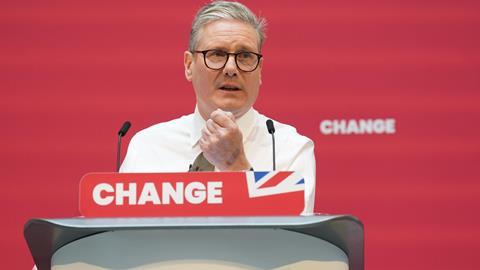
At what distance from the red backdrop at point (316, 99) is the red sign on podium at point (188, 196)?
1.49m

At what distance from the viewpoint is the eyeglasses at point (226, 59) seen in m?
2.13

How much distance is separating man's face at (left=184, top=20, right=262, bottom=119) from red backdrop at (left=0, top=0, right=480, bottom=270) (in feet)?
2.38

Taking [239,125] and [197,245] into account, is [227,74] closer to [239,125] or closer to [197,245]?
[239,125]

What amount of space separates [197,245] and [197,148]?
3.38ft

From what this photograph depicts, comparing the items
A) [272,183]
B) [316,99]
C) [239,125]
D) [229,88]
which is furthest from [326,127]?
Result: [272,183]

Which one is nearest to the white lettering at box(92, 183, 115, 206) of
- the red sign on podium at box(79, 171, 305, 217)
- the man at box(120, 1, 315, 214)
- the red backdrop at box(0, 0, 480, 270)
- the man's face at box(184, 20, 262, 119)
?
the red sign on podium at box(79, 171, 305, 217)

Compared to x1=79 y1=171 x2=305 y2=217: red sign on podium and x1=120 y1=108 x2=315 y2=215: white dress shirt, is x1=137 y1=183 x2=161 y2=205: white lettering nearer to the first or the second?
x1=79 y1=171 x2=305 y2=217: red sign on podium

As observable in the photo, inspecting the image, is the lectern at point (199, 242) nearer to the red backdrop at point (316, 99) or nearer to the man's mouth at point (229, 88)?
the man's mouth at point (229, 88)

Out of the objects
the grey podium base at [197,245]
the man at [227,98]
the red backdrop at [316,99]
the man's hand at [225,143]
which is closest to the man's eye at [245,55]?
the man at [227,98]

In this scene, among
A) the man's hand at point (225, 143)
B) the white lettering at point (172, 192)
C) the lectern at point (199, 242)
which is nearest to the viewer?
the lectern at point (199, 242)

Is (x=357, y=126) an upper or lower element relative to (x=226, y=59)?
lower

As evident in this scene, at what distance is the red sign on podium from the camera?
4.47 ft

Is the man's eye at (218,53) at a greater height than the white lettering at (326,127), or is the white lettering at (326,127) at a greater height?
the man's eye at (218,53)

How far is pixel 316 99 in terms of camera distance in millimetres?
2895
